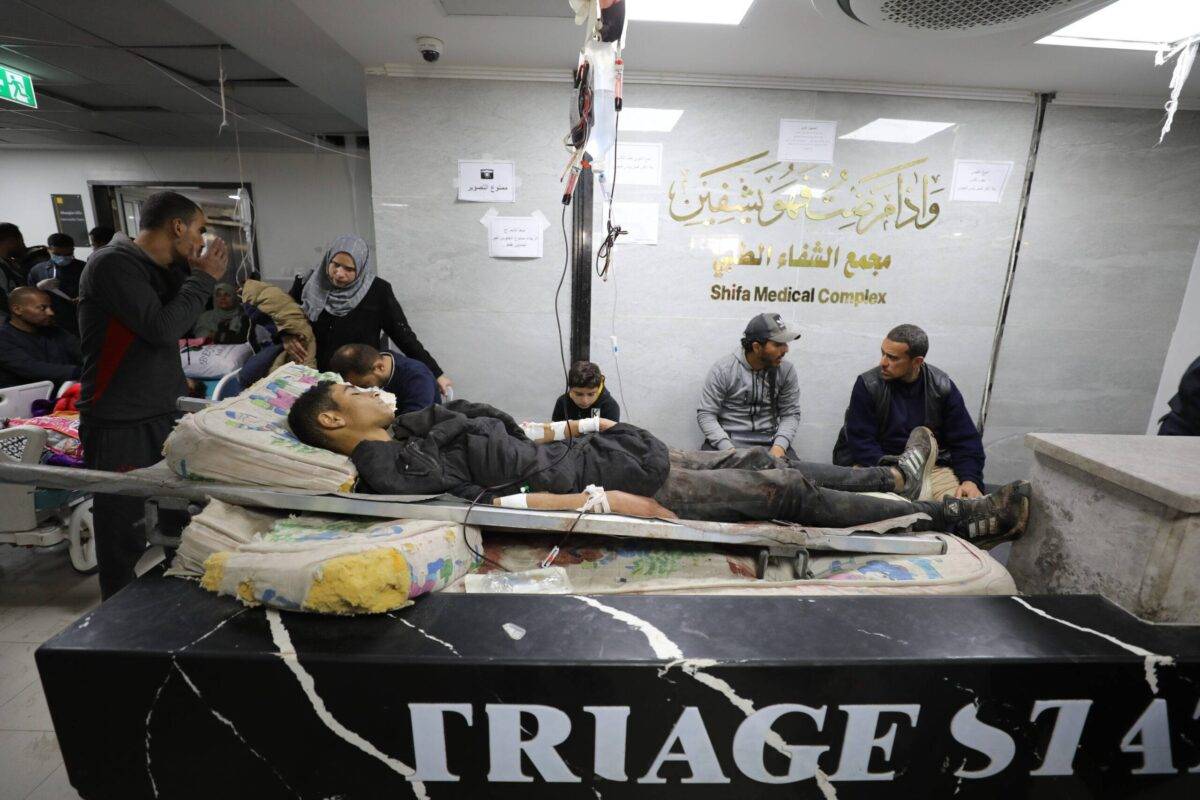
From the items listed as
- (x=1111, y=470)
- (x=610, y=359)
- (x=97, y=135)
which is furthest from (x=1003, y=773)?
(x=97, y=135)

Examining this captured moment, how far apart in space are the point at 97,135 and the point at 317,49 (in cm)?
444

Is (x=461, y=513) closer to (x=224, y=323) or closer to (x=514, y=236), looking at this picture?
(x=514, y=236)

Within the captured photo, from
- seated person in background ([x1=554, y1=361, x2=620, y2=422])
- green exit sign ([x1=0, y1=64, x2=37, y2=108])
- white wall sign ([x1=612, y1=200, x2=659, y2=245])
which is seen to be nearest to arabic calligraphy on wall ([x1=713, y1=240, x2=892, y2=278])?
white wall sign ([x1=612, y1=200, x2=659, y2=245])

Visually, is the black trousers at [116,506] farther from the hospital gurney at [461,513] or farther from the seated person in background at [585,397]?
the seated person in background at [585,397]

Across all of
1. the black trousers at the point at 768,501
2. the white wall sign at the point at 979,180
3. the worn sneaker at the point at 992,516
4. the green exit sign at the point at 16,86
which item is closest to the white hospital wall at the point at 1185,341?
the white wall sign at the point at 979,180

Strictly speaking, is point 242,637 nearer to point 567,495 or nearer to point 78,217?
point 567,495

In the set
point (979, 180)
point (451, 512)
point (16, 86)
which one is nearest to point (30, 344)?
point (16, 86)

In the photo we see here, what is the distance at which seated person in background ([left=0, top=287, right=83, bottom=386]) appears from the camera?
11.1 ft

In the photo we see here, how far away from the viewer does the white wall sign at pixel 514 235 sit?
3375 millimetres

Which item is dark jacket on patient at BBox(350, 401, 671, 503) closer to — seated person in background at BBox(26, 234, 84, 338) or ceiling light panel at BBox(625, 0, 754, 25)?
ceiling light panel at BBox(625, 0, 754, 25)

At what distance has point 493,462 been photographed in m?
1.85

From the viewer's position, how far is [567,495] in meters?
1.76

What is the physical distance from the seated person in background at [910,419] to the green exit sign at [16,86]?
5.96 metres

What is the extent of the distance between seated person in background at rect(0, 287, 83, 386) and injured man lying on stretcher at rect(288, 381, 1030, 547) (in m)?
2.93
